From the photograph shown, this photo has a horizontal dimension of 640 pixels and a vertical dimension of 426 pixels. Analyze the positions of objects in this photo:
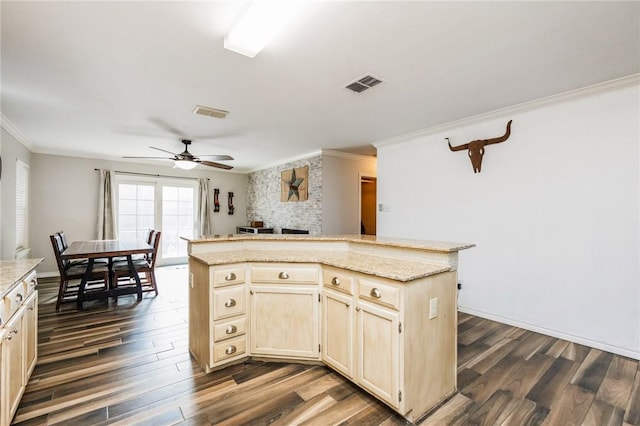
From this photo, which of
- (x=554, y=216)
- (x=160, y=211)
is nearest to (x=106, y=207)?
(x=160, y=211)

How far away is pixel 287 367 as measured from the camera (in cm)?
241

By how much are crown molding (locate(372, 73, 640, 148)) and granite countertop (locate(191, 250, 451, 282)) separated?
236 cm

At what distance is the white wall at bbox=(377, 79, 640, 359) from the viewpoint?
269 centimetres

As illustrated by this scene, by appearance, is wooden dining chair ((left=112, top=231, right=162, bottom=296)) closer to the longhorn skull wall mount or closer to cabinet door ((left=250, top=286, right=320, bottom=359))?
cabinet door ((left=250, top=286, right=320, bottom=359))

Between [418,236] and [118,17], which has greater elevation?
[118,17]

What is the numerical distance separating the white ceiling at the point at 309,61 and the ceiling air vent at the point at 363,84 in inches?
2.8

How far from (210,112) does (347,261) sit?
2.49 meters

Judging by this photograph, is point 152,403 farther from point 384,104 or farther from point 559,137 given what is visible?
point 559,137

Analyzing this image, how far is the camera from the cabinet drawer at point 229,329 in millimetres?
2314

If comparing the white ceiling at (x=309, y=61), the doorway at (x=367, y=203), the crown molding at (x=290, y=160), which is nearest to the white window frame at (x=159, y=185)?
the crown molding at (x=290, y=160)

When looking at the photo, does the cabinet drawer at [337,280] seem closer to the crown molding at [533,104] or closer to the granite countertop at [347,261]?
the granite countertop at [347,261]

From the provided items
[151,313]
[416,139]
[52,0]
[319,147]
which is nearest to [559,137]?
[416,139]

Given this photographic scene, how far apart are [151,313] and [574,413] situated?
13.7ft

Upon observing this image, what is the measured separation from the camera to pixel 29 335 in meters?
2.16
